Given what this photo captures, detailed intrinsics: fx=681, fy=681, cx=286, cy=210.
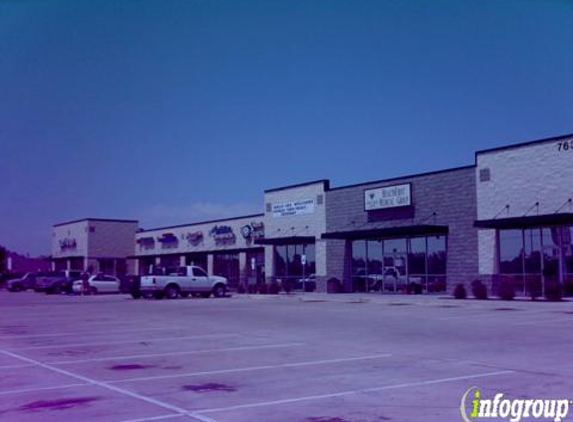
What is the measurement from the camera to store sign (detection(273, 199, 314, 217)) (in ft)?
147

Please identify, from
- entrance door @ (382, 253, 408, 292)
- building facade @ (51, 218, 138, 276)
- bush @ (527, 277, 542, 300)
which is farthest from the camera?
building facade @ (51, 218, 138, 276)

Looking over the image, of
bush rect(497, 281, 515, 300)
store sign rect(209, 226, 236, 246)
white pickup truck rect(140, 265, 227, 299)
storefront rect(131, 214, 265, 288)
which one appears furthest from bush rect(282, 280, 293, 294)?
bush rect(497, 281, 515, 300)

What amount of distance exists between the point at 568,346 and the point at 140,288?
29.2 m

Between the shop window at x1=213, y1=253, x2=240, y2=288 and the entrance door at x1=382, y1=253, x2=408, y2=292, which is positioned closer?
the entrance door at x1=382, y1=253, x2=408, y2=292

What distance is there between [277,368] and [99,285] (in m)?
40.7

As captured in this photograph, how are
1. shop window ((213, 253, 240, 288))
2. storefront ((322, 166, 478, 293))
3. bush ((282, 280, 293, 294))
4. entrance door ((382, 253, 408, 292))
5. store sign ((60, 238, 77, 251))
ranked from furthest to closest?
store sign ((60, 238, 77, 251)) < shop window ((213, 253, 240, 288)) < bush ((282, 280, 293, 294)) < entrance door ((382, 253, 408, 292)) < storefront ((322, 166, 478, 293))

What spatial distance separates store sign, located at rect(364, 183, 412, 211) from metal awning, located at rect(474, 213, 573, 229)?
6.03m

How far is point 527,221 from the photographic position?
30.1m

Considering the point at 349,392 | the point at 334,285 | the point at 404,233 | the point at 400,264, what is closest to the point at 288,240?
the point at 334,285

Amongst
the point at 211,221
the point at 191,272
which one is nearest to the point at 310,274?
the point at 191,272

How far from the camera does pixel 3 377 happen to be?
1034 centimetres

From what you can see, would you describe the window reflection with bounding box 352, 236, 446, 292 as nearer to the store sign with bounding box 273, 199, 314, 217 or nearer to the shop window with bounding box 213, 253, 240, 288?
the store sign with bounding box 273, 199, 314, 217

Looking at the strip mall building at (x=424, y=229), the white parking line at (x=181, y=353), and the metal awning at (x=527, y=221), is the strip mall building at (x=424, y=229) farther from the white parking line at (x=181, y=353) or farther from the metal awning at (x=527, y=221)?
the white parking line at (x=181, y=353)

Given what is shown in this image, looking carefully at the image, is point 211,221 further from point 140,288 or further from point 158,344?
point 158,344
